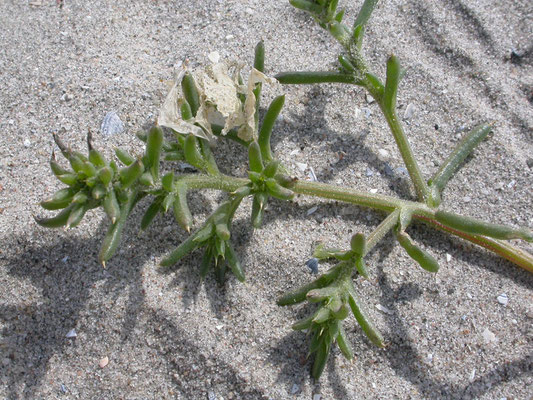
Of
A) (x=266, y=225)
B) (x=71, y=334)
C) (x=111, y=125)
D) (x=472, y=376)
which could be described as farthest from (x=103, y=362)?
(x=472, y=376)

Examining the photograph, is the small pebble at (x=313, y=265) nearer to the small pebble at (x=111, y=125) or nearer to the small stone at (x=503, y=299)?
the small stone at (x=503, y=299)

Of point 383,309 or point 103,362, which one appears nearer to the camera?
point 103,362

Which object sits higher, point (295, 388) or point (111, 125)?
point (111, 125)

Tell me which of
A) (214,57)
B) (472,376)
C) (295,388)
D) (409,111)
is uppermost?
(409,111)

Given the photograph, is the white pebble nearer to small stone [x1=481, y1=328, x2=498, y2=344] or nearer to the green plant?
the green plant

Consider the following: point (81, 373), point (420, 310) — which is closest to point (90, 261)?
point (81, 373)

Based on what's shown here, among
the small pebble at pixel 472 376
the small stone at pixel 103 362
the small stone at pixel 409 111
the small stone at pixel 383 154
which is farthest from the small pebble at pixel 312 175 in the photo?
the small stone at pixel 103 362

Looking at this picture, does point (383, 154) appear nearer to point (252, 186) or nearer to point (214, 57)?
point (252, 186)

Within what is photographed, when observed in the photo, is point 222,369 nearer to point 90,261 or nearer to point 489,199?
point 90,261
